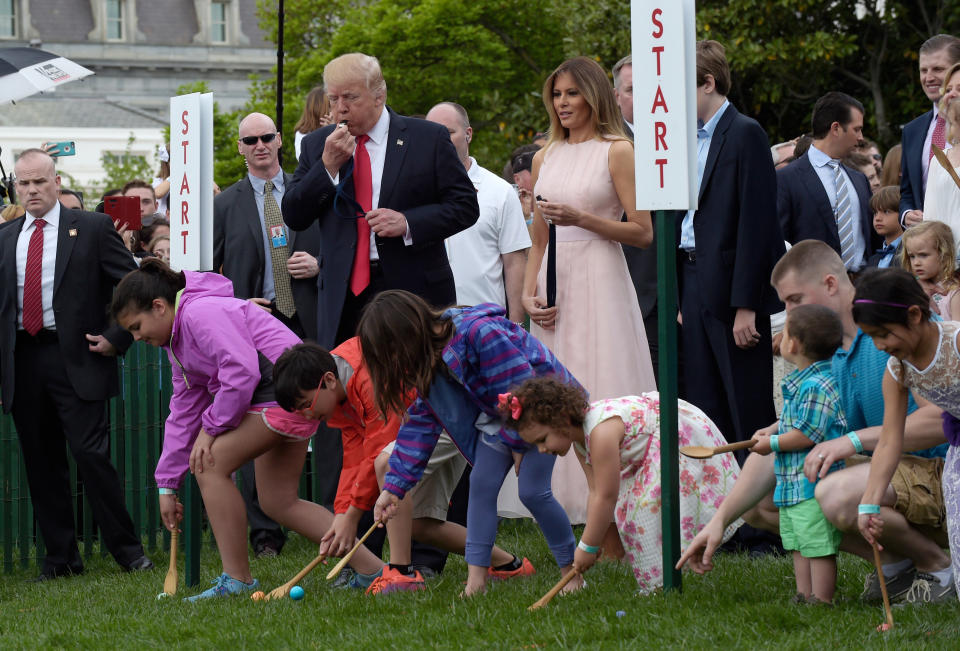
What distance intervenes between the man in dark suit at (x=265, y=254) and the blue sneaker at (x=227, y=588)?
1656 millimetres

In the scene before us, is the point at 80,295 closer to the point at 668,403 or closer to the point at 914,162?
the point at 668,403

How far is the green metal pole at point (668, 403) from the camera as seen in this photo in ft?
19.1

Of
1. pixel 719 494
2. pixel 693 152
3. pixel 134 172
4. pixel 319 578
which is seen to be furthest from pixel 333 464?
pixel 134 172

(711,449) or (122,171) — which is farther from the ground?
(122,171)

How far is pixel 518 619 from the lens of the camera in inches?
229

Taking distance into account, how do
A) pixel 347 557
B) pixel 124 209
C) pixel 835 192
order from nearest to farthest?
pixel 347 557
pixel 835 192
pixel 124 209

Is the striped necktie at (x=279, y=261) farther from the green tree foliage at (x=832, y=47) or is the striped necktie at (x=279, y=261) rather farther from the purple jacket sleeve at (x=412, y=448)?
the green tree foliage at (x=832, y=47)

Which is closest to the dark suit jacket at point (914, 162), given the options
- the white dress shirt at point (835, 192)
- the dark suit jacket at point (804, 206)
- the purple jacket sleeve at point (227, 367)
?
the dark suit jacket at point (804, 206)

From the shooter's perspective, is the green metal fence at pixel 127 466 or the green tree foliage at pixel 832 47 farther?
the green tree foliage at pixel 832 47

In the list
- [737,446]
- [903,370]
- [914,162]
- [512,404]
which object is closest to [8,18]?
[914,162]

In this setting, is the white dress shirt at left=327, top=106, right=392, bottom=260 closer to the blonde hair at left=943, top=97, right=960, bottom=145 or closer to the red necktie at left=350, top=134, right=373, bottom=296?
the red necktie at left=350, top=134, right=373, bottom=296

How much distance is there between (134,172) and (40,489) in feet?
164

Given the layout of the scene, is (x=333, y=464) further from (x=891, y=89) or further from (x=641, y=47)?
(x=891, y=89)

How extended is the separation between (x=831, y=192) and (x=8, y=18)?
8751 cm
